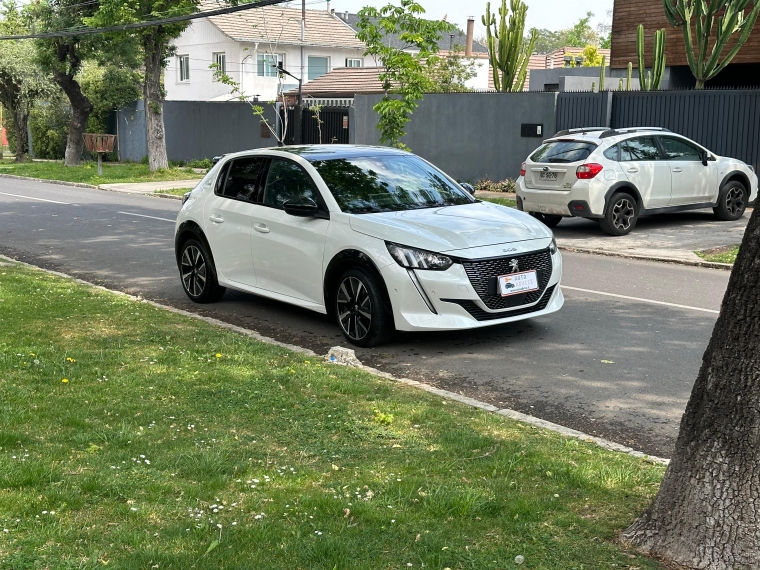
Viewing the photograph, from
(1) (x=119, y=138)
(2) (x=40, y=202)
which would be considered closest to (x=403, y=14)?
(2) (x=40, y=202)

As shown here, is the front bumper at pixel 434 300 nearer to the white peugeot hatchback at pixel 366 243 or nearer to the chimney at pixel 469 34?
the white peugeot hatchback at pixel 366 243

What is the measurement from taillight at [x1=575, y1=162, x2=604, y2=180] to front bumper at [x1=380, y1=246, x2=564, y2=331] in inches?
309

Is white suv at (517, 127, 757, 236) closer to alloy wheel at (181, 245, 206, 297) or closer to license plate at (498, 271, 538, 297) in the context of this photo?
alloy wheel at (181, 245, 206, 297)

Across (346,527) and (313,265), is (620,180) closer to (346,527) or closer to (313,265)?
(313,265)

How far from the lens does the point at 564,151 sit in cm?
1598

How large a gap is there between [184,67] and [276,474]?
52125 mm

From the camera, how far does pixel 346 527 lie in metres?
Result: 4.11

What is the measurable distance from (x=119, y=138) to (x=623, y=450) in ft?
123

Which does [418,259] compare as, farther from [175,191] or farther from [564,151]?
[175,191]

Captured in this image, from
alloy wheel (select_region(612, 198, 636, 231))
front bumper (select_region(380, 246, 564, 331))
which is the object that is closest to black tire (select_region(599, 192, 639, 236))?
alloy wheel (select_region(612, 198, 636, 231))

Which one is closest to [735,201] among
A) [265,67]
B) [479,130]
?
[479,130]

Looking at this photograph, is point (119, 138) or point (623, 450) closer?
point (623, 450)

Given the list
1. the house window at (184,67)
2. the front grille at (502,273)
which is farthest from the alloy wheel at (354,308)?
the house window at (184,67)

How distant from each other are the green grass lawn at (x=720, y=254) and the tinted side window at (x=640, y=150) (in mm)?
2441
